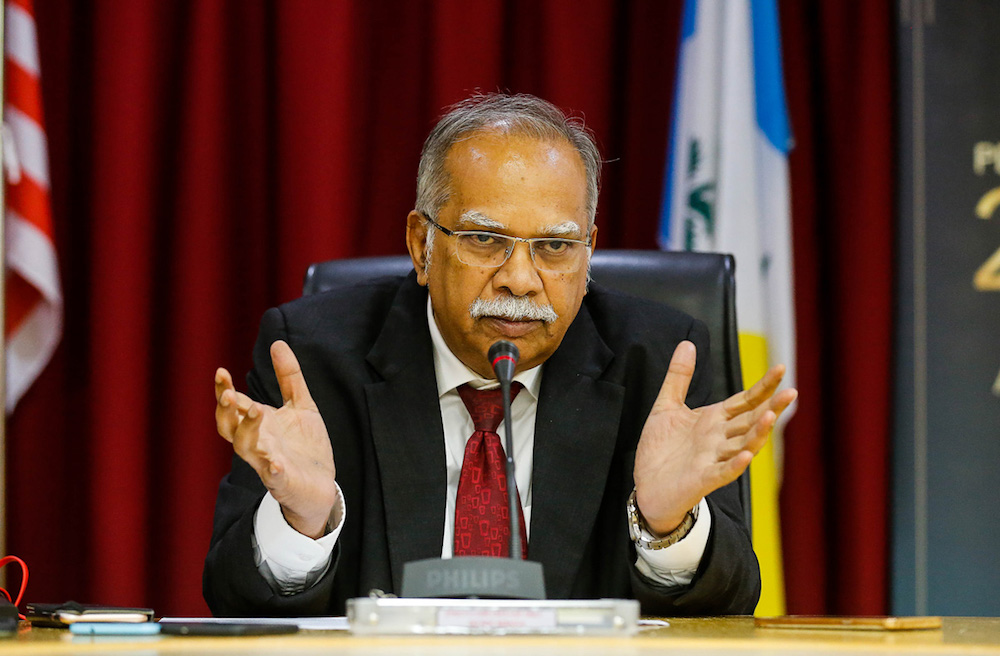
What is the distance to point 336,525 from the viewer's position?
162 cm

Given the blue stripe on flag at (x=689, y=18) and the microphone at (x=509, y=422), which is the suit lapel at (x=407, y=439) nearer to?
the microphone at (x=509, y=422)

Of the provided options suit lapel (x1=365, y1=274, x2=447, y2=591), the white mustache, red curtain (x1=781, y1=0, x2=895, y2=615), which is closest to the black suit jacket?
suit lapel (x1=365, y1=274, x2=447, y2=591)

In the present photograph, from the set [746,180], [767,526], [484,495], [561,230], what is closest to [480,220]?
[561,230]

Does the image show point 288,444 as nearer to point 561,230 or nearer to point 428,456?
point 428,456

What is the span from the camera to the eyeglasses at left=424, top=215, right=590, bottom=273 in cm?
188

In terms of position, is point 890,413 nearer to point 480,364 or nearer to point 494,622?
point 480,364

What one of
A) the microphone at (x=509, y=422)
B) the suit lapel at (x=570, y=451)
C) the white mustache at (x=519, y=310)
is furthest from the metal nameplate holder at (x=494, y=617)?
the white mustache at (x=519, y=310)

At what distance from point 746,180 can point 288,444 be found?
1.83 meters

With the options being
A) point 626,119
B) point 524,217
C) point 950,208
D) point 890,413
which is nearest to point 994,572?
point 890,413

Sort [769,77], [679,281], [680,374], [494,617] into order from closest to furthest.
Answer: [494,617], [680,374], [679,281], [769,77]

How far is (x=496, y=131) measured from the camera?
192cm

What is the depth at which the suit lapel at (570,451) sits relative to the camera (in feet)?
5.78

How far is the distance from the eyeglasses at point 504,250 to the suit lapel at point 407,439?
0.72ft

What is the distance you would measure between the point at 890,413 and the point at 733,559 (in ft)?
5.68
